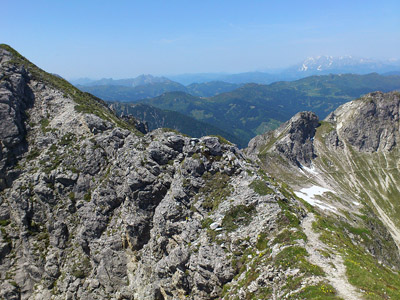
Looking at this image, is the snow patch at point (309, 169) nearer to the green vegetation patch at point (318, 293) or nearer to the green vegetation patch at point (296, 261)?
the green vegetation patch at point (296, 261)

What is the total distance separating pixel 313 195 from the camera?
414 ft

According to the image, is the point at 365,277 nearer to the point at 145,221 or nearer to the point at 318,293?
the point at 318,293

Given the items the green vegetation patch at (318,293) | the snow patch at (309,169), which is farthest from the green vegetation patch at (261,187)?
the snow patch at (309,169)

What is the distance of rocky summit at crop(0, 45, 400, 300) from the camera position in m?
30.7

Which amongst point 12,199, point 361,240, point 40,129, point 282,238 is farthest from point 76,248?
point 361,240

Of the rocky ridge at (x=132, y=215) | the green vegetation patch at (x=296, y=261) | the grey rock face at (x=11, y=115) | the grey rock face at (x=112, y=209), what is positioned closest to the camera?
the green vegetation patch at (x=296, y=261)

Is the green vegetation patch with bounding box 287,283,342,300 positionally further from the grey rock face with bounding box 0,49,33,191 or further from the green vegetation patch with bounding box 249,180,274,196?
the grey rock face with bounding box 0,49,33,191

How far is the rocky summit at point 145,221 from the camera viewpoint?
101 feet

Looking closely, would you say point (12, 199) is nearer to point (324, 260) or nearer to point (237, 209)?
point (237, 209)

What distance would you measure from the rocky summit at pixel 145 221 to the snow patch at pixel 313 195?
14.1 meters

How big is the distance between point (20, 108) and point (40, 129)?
10.2 m

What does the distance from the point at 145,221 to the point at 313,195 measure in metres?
98.8

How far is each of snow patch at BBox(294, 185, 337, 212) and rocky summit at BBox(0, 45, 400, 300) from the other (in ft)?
46.3

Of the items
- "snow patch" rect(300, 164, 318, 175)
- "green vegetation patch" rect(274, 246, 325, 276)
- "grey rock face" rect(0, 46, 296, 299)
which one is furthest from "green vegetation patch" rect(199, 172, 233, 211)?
"snow patch" rect(300, 164, 318, 175)
